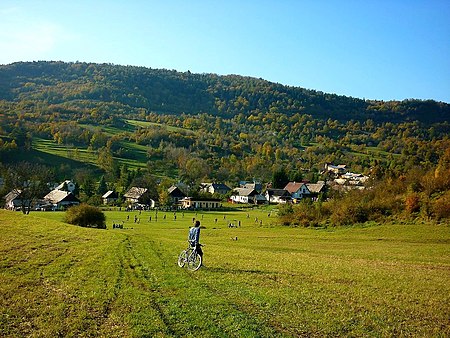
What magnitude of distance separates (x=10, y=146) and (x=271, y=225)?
379ft

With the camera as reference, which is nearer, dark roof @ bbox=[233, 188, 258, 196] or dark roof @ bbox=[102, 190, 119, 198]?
dark roof @ bbox=[102, 190, 119, 198]

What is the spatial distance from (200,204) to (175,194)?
44.9 feet

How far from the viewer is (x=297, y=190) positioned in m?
132

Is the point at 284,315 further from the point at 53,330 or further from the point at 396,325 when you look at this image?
the point at 53,330

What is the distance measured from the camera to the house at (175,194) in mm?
126225

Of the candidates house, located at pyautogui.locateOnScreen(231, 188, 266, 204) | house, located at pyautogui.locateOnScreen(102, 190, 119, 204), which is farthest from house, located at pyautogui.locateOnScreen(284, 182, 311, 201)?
house, located at pyautogui.locateOnScreen(102, 190, 119, 204)

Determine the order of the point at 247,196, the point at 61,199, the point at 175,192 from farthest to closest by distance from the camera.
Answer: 1. the point at 247,196
2. the point at 175,192
3. the point at 61,199

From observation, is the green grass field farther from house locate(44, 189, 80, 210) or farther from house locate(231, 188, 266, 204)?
house locate(231, 188, 266, 204)

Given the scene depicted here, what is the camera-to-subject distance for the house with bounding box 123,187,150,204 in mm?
119000

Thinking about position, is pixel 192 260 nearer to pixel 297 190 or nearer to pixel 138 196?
pixel 138 196

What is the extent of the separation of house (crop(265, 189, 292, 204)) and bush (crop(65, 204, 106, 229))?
8927 centimetres

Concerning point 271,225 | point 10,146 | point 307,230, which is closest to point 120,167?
point 10,146

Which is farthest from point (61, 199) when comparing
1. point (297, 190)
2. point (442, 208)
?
point (442, 208)

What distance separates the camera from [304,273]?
17078 mm
